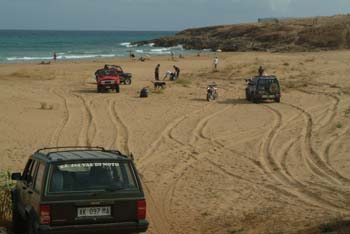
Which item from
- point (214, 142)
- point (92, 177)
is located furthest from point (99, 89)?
point (92, 177)

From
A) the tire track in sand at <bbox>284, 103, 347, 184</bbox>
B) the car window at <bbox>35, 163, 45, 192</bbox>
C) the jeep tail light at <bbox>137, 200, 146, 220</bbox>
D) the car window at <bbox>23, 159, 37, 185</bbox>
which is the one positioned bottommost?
the tire track in sand at <bbox>284, 103, 347, 184</bbox>

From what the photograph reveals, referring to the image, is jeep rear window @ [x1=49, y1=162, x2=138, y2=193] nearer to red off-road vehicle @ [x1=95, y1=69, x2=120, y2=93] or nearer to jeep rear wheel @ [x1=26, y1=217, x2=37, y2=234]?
jeep rear wheel @ [x1=26, y1=217, x2=37, y2=234]

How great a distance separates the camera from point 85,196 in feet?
28.2

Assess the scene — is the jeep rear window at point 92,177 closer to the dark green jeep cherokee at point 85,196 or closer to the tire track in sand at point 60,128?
the dark green jeep cherokee at point 85,196

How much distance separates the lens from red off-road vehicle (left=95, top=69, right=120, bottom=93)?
3800 cm

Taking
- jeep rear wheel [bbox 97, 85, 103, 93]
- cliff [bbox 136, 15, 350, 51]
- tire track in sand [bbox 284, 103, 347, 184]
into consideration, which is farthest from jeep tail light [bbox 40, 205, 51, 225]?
cliff [bbox 136, 15, 350, 51]

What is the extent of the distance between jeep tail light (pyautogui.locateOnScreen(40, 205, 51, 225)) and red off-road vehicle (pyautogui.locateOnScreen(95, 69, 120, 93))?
29.8m

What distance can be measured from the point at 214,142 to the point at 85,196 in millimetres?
14172

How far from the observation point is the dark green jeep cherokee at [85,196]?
27.8ft

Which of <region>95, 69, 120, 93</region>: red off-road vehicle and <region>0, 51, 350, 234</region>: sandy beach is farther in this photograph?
<region>95, 69, 120, 93</region>: red off-road vehicle

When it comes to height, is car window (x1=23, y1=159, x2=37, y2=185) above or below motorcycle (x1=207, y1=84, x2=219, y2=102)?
above

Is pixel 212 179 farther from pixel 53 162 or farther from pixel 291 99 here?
pixel 291 99

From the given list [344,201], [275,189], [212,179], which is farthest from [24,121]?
[344,201]

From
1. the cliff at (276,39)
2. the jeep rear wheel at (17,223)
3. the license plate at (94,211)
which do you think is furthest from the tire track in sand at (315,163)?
the cliff at (276,39)
